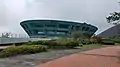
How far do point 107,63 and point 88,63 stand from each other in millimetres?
776

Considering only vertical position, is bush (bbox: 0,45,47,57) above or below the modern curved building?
below

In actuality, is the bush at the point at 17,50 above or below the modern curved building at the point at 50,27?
below

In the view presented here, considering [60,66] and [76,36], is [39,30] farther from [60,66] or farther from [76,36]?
[60,66]

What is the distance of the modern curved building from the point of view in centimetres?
8525

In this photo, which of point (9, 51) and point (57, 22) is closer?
point (9, 51)

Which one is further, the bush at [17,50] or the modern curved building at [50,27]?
the modern curved building at [50,27]

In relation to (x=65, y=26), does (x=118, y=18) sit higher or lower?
lower

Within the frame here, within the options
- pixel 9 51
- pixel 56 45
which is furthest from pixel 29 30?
pixel 9 51

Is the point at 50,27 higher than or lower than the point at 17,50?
higher

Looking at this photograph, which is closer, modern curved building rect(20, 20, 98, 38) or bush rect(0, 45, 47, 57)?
bush rect(0, 45, 47, 57)

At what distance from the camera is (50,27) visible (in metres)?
87.4

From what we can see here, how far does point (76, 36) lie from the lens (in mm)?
34656

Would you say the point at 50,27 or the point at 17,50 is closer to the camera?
the point at 17,50

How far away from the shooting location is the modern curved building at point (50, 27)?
3356 inches
